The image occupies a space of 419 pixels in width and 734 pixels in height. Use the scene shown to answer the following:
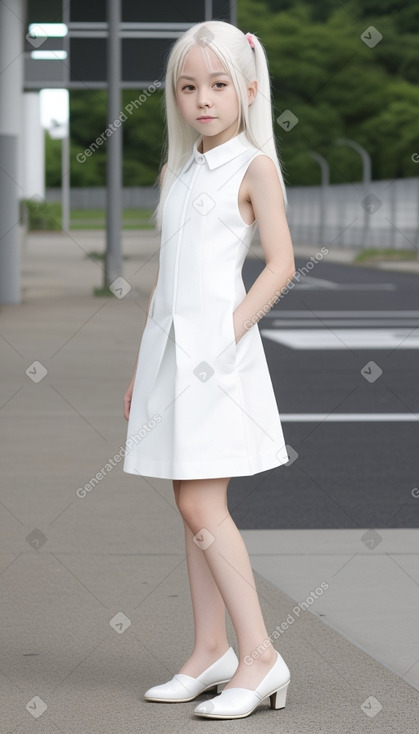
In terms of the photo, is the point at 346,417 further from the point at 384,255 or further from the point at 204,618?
the point at 384,255

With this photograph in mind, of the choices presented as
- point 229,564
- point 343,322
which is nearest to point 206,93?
point 229,564

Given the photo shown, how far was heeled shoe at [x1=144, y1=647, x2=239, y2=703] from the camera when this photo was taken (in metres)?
3.85

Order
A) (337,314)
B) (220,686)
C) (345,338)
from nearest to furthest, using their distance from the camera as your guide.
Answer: (220,686) < (345,338) < (337,314)

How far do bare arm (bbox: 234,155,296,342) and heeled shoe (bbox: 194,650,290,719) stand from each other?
89 cm

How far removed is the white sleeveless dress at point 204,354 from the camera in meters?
3.65

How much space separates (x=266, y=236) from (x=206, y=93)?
0.40 meters

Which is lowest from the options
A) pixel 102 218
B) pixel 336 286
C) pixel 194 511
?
pixel 194 511

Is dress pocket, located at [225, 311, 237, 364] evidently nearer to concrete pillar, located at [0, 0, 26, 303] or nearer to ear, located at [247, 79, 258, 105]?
ear, located at [247, 79, 258, 105]

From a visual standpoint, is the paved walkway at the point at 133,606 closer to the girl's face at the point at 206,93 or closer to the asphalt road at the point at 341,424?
the asphalt road at the point at 341,424

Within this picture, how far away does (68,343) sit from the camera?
583 inches

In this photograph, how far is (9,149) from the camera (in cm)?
1986

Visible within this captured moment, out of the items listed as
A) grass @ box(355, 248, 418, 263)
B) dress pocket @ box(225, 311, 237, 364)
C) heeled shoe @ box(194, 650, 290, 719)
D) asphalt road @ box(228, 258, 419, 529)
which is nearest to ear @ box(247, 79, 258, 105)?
dress pocket @ box(225, 311, 237, 364)

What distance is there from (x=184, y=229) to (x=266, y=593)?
1.77 metres

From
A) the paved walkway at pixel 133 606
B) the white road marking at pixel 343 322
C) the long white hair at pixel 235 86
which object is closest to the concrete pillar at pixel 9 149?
the white road marking at pixel 343 322
